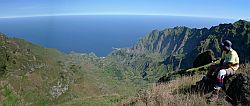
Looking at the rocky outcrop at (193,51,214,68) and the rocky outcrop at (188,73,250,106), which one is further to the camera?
the rocky outcrop at (193,51,214,68)

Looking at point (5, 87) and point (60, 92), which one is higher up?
point (5, 87)

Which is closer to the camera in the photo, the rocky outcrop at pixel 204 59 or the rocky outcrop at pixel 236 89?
the rocky outcrop at pixel 236 89

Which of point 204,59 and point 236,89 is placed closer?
point 236,89

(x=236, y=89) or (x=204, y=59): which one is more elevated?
(x=236, y=89)

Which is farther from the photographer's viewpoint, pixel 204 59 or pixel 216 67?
pixel 204 59

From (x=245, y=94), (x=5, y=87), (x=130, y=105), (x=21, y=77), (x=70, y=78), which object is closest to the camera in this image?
(x=245, y=94)

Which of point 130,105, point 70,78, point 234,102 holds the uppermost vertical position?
point 234,102

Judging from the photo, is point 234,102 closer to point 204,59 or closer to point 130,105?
point 130,105

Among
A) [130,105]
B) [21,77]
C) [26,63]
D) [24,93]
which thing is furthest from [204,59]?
[26,63]

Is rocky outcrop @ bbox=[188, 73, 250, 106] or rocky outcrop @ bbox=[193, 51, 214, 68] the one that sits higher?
rocky outcrop @ bbox=[188, 73, 250, 106]

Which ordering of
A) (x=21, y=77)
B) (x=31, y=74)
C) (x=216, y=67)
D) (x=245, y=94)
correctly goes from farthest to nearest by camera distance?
(x=31, y=74), (x=21, y=77), (x=216, y=67), (x=245, y=94)

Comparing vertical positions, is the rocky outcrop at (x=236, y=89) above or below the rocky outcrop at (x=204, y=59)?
above
